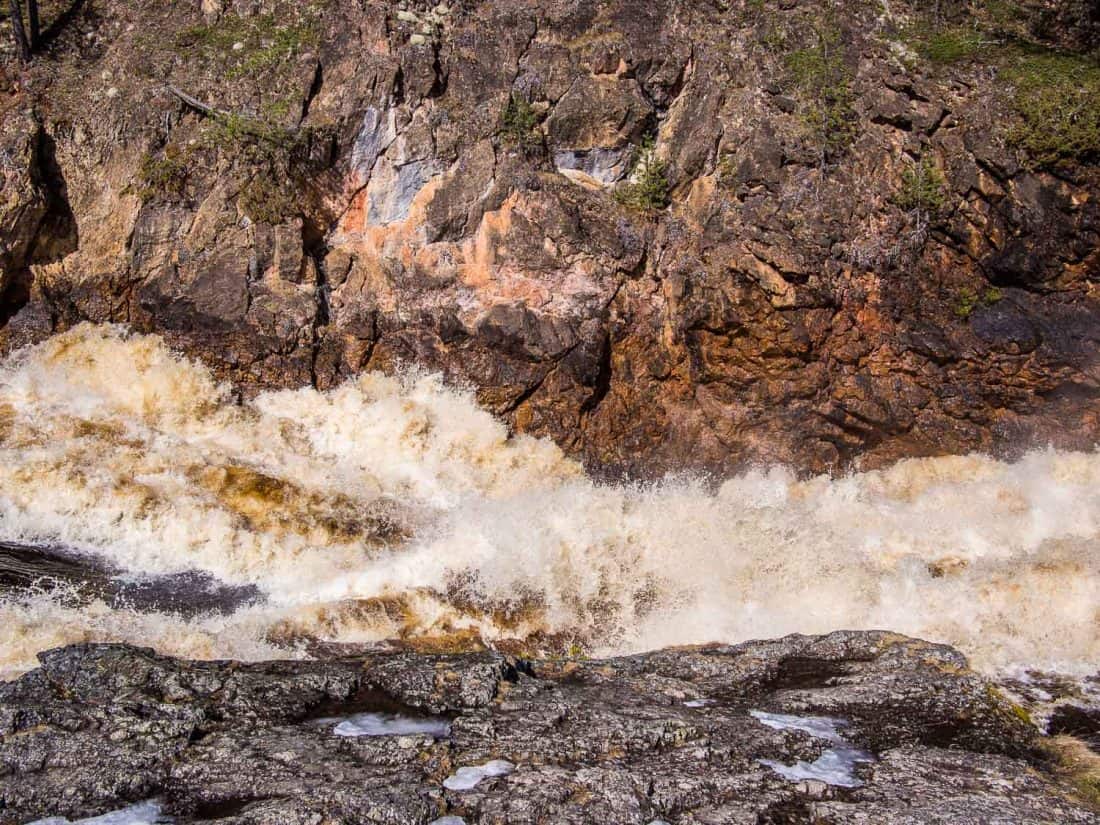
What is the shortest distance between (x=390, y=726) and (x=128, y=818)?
1.75 meters

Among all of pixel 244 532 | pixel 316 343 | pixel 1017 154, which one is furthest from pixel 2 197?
pixel 1017 154

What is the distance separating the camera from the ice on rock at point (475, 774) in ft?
17.6

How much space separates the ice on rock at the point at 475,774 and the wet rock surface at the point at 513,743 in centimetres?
2

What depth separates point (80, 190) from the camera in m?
14.4

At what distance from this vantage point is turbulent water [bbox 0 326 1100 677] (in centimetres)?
993

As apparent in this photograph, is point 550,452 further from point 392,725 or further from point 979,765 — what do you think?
point 979,765

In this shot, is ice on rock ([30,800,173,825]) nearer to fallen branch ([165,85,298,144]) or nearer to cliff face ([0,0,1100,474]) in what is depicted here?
cliff face ([0,0,1100,474])

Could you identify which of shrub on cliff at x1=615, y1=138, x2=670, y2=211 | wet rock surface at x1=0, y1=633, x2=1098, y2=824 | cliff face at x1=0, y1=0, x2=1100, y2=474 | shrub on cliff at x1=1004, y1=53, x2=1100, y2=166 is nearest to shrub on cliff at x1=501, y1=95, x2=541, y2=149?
cliff face at x1=0, y1=0, x2=1100, y2=474

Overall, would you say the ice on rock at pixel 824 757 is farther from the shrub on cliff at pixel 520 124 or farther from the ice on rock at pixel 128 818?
the shrub on cliff at pixel 520 124

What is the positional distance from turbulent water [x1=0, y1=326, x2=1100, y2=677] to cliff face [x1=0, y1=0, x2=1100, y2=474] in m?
0.63

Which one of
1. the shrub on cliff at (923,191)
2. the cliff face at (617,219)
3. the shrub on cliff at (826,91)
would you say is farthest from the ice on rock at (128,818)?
the shrub on cliff at (923,191)

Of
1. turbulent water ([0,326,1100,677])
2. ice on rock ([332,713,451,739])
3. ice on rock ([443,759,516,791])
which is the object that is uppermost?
ice on rock ([443,759,516,791])

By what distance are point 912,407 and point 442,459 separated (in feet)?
23.8

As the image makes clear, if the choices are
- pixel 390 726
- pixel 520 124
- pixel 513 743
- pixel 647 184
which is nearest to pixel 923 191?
pixel 647 184
